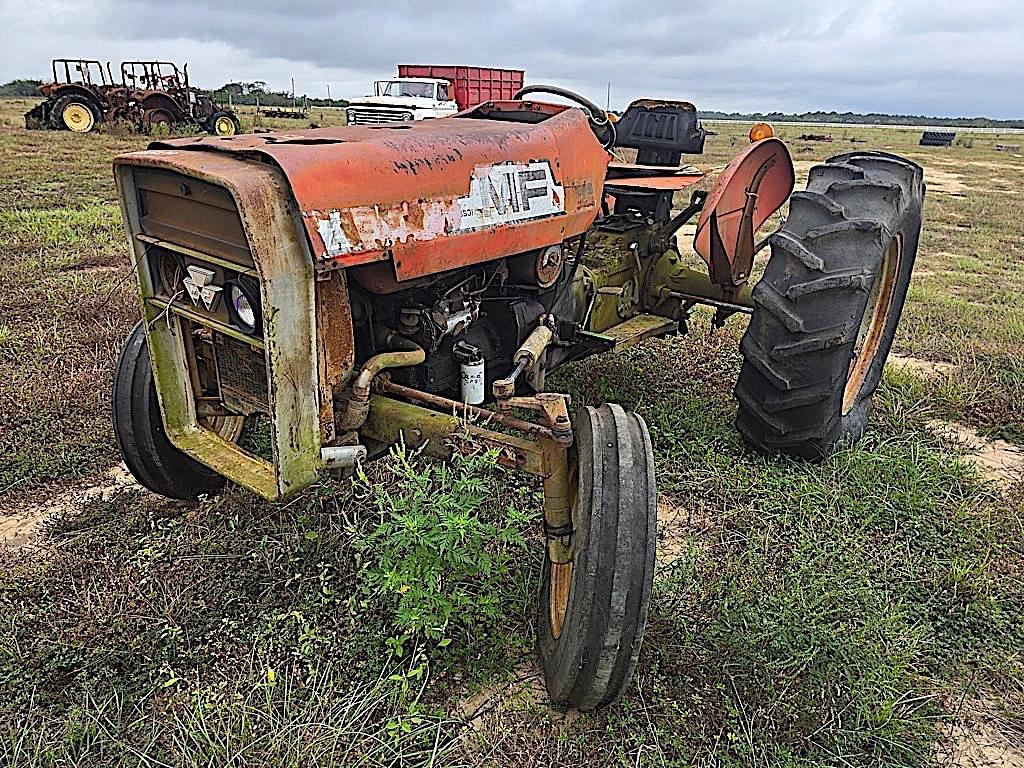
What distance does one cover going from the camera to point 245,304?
8.10 feet

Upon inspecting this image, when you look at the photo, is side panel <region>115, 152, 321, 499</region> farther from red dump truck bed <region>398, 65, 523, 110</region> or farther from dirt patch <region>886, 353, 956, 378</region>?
red dump truck bed <region>398, 65, 523, 110</region>

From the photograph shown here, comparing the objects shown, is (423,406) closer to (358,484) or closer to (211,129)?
(358,484)

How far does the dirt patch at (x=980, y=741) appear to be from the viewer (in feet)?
7.80

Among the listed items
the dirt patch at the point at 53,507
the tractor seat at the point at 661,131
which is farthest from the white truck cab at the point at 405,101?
the dirt patch at the point at 53,507

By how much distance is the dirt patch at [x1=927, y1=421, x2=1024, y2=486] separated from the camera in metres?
3.95

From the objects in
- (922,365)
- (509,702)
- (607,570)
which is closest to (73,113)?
(922,365)

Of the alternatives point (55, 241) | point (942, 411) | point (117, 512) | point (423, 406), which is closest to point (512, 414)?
point (423, 406)

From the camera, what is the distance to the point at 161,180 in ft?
8.09

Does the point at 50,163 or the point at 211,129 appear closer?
the point at 50,163

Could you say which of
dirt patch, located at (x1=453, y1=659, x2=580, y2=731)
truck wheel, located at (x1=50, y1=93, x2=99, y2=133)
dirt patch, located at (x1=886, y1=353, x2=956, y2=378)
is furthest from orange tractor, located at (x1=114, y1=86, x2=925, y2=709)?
truck wheel, located at (x1=50, y1=93, x2=99, y2=133)

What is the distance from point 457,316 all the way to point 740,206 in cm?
193

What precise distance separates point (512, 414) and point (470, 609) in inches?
27.8

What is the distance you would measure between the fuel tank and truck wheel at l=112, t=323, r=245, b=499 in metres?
0.99

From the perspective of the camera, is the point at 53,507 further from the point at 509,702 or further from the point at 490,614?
the point at 509,702
